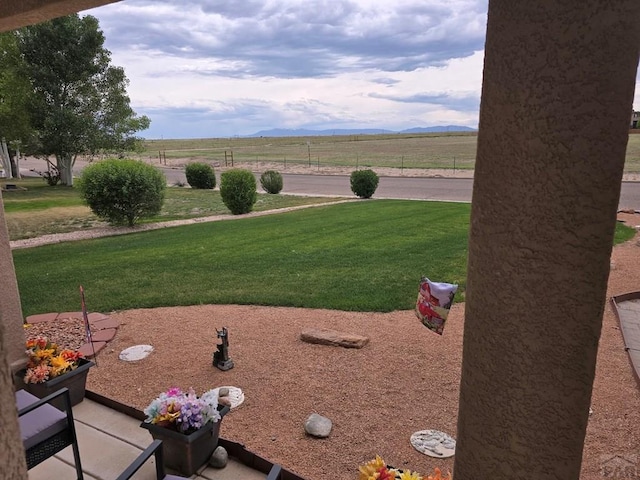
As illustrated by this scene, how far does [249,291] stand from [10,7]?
4.56 m

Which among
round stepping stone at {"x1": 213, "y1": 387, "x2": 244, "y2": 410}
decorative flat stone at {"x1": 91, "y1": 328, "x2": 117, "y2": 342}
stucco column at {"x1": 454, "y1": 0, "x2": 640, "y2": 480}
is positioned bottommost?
round stepping stone at {"x1": 213, "y1": 387, "x2": 244, "y2": 410}

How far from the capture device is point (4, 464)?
634 millimetres

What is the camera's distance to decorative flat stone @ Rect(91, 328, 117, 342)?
15.8 ft

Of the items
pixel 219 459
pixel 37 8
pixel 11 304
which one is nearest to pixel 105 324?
pixel 11 304

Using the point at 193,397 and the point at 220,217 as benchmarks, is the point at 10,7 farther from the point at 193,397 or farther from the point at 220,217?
the point at 220,217

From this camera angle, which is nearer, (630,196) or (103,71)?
(630,196)

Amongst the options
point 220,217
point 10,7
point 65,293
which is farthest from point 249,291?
point 220,217

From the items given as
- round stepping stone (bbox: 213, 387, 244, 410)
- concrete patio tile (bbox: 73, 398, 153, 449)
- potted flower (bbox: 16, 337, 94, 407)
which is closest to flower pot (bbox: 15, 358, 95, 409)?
potted flower (bbox: 16, 337, 94, 407)

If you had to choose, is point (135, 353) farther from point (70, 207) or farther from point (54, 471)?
point (70, 207)

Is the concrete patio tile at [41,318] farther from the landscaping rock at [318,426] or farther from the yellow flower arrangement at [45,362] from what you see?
the landscaping rock at [318,426]

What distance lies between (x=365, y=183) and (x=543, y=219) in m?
16.5

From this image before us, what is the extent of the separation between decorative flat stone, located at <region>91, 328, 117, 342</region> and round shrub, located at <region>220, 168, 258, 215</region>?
948cm

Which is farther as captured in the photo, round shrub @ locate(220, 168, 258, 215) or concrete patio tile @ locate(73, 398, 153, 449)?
round shrub @ locate(220, 168, 258, 215)

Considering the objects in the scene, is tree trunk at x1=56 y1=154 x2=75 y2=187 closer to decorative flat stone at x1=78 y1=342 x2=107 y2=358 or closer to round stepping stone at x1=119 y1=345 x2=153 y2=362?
decorative flat stone at x1=78 y1=342 x2=107 y2=358
